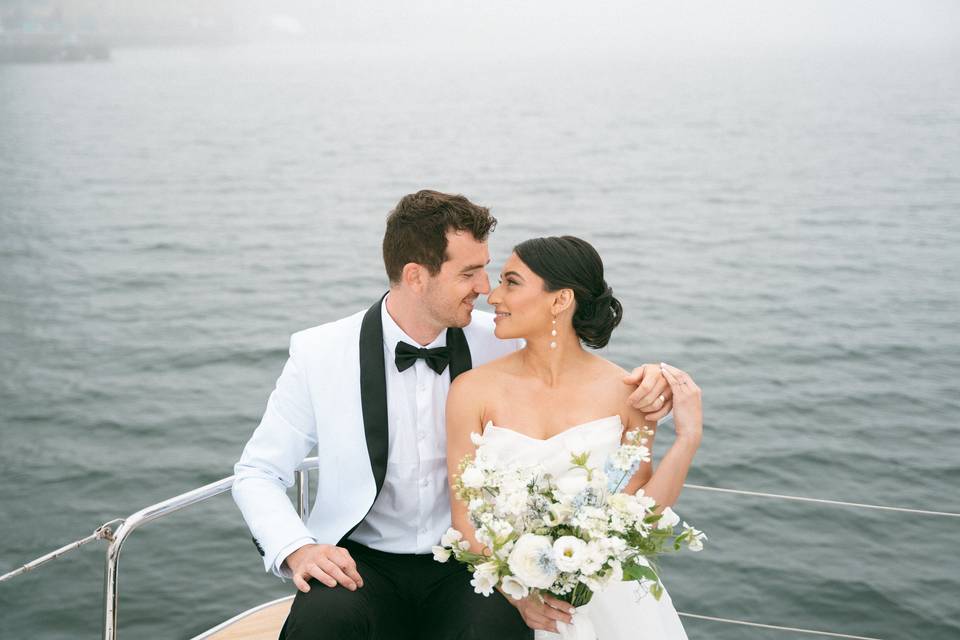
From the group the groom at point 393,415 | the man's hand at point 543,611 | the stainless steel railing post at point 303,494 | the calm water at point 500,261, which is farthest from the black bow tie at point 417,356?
the calm water at point 500,261

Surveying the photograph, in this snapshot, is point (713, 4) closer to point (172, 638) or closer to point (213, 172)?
point (213, 172)

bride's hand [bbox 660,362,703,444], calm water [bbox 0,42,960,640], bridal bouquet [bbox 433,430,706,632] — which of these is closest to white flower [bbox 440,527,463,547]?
bridal bouquet [bbox 433,430,706,632]

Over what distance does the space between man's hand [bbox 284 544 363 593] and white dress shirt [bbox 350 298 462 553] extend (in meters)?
0.28

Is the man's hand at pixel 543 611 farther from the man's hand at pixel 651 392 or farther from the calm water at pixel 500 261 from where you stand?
the calm water at pixel 500 261

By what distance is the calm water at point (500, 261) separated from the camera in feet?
28.5

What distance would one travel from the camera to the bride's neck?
2.85 meters

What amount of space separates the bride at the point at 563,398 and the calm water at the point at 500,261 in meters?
2.34

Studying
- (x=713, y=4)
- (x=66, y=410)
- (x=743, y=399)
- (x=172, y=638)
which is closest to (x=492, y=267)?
(x=743, y=399)

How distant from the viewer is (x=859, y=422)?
12859 millimetres

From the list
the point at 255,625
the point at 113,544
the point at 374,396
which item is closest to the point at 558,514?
the point at 374,396

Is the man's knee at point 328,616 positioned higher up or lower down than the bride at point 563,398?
lower down

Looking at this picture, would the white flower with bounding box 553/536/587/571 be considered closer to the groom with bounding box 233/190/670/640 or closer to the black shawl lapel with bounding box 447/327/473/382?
the groom with bounding box 233/190/670/640

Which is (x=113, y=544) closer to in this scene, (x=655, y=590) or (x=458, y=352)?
(x=458, y=352)

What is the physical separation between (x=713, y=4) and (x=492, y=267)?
1611 inches
